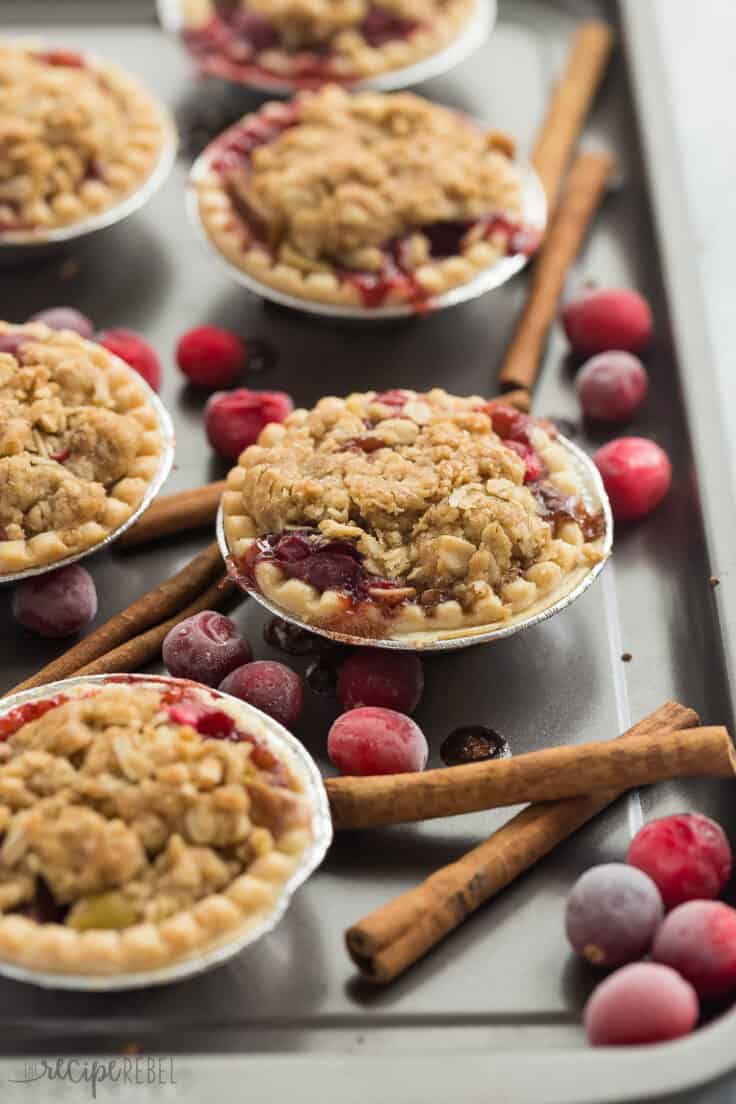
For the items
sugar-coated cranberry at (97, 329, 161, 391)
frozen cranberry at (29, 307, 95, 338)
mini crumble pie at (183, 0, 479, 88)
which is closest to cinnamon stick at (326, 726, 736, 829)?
sugar-coated cranberry at (97, 329, 161, 391)

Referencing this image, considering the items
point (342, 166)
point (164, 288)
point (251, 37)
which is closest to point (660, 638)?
point (342, 166)

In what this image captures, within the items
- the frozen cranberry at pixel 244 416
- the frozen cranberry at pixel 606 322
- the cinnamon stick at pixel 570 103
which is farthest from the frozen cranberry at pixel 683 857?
the cinnamon stick at pixel 570 103

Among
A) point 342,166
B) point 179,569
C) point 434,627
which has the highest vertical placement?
point 342,166

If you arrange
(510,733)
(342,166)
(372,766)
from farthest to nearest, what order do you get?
(342,166) → (510,733) → (372,766)

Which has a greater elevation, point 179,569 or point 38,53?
point 38,53

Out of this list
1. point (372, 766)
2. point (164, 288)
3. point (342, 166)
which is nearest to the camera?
point (372, 766)

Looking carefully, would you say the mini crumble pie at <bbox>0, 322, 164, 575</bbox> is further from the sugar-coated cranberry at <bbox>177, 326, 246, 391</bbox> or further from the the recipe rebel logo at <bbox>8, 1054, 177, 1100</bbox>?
the the recipe rebel logo at <bbox>8, 1054, 177, 1100</bbox>

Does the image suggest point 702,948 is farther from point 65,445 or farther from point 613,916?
point 65,445

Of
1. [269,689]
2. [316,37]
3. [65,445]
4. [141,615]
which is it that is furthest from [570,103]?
[269,689]

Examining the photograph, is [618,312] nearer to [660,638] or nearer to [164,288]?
[660,638]
